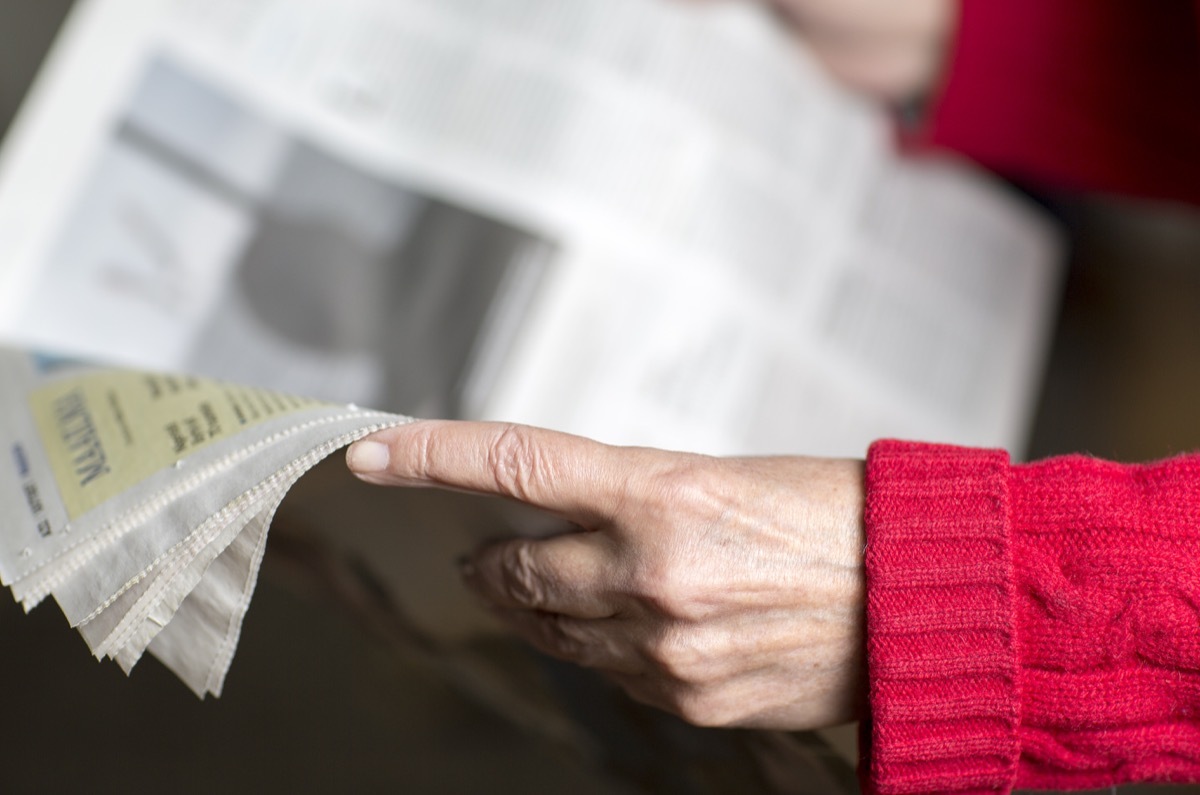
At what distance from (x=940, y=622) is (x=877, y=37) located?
53cm

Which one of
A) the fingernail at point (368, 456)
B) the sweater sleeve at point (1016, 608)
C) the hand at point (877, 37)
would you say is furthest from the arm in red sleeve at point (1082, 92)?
the fingernail at point (368, 456)

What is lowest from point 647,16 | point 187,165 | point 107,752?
point 107,752

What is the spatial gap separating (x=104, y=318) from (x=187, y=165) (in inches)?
4.7

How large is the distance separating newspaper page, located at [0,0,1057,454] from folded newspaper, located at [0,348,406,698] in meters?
0.23

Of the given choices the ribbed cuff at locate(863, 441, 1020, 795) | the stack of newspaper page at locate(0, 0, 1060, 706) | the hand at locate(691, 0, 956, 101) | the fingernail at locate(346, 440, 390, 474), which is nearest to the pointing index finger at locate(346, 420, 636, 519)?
the fingernail at locate(346, 440, 390, 474)

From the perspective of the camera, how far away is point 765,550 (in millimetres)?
391

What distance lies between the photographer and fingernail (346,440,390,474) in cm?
37

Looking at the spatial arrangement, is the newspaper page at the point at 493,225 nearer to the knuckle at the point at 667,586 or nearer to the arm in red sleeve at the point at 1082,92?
the arm in red sleeve at the point at 1082,92

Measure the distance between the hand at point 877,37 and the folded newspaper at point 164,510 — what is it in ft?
1.76

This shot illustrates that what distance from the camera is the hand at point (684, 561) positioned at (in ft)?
1.23

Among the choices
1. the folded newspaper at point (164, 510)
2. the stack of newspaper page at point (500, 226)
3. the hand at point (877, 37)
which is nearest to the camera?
the folded newspaper at point (164, 510)

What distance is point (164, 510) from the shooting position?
363 mm

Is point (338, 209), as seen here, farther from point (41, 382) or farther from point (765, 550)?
point (765, 550)

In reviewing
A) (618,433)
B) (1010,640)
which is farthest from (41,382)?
(1010,640)
